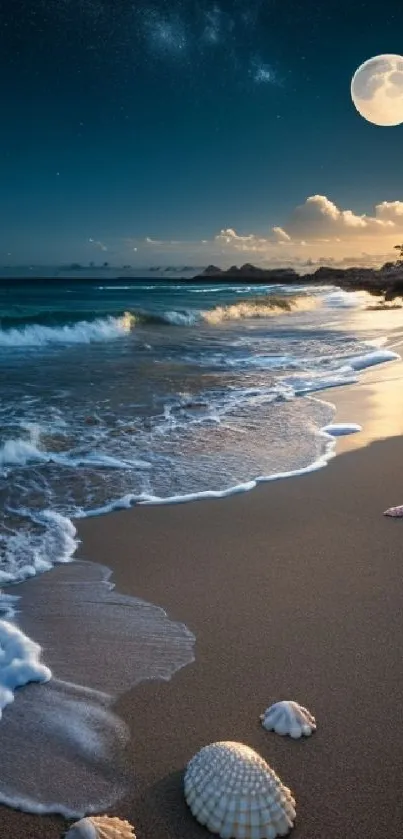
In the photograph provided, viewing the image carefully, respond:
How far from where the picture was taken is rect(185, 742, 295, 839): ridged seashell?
85.8 inches

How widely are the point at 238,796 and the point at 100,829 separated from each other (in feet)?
1.62

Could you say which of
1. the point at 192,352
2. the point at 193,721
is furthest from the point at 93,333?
the point at 193,721

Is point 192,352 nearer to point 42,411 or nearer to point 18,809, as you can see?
point 42,411

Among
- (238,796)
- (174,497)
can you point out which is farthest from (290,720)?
(174,497)

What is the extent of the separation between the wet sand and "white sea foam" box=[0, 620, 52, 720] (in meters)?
0.39

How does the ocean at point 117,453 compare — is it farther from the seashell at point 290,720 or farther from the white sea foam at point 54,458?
the seashell at point 290,720

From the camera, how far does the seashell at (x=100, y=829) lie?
2094 millimetres

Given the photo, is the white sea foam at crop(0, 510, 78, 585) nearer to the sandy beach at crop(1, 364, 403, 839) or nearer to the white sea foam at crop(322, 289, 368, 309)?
the sandy beach at crop(1, 364, 403, 839)

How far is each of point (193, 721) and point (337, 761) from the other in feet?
2.14

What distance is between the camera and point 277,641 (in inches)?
135

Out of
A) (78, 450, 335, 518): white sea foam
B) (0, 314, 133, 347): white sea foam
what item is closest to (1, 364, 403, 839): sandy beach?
(78, 450, 335, 518): white sea foam

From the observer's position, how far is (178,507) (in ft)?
18.0

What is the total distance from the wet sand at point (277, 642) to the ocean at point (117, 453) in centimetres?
17

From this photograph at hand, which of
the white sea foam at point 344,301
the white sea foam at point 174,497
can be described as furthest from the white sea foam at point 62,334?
the white sea foam at point 174,497
